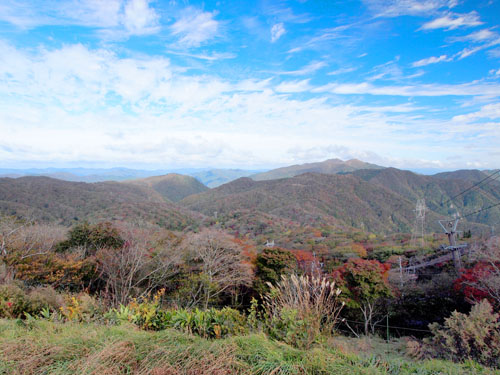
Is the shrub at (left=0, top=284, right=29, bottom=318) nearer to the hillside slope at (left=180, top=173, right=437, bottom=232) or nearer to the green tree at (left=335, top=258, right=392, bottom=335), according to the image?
the green tree at (left=335, top=258, right=392, bottom=335)

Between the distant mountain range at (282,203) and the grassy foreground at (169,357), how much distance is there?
46.9 m

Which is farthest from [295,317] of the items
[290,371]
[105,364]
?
[105,364]

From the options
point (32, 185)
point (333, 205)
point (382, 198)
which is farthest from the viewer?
point (382, 198)

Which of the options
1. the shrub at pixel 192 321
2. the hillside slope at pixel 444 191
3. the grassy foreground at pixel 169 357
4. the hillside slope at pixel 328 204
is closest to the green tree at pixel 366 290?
the shrub at pixel 192 321

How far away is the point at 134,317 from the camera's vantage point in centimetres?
405

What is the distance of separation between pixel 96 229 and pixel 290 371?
1630cm

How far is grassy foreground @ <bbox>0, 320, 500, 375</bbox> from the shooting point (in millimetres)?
2566

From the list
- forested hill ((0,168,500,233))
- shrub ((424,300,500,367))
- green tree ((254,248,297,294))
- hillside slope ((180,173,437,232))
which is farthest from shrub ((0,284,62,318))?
hillside slope ((180,173,437,232))

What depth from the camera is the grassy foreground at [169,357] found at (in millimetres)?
2566

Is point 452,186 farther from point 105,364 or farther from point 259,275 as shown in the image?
point 105,364

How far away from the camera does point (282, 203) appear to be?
87.2 meters

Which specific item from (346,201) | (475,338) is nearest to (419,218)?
(475,338)

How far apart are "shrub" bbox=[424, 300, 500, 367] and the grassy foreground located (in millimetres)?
3366

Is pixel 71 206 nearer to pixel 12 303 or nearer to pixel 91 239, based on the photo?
pixel 91 239
